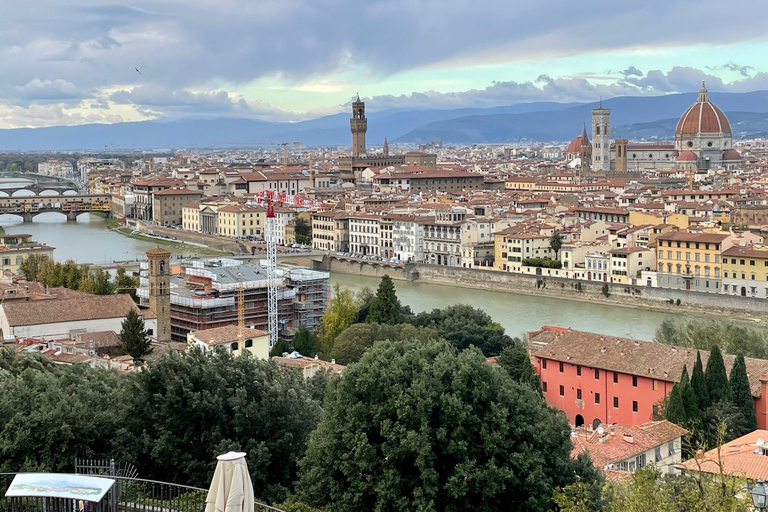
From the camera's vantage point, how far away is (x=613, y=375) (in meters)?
9.28

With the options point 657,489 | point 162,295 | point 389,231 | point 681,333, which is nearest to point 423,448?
point 657,489

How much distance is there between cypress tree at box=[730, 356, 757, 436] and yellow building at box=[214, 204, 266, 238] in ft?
75.9

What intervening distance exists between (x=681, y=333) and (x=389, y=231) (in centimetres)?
1410

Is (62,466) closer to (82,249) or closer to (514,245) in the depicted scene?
(514,245)

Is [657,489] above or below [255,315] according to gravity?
above

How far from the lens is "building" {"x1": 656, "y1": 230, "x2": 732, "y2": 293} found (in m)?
17.9

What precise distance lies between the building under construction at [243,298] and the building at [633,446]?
21.5 ft

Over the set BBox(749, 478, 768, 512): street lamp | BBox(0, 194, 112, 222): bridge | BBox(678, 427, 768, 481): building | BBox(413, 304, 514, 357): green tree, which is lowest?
BBox(0, 194, 112, 222): bridge

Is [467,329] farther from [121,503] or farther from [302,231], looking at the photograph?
[302,231]

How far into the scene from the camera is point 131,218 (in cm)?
3869

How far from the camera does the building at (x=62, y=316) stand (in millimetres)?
10891

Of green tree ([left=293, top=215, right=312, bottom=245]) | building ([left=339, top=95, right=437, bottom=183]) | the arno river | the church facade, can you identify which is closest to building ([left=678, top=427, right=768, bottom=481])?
the arno river

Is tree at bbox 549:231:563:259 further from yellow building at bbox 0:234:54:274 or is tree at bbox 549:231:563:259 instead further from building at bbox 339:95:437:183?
building at bbox 339:95:437:183

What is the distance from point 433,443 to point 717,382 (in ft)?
13.2
